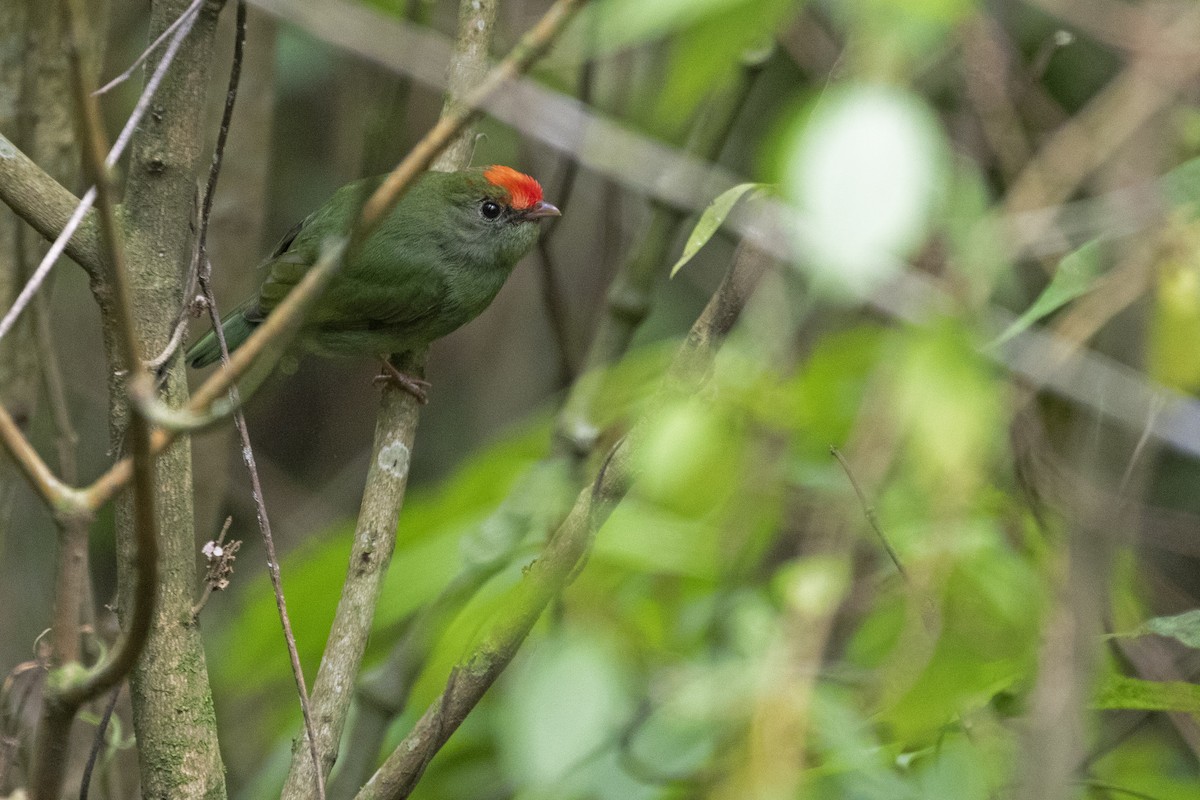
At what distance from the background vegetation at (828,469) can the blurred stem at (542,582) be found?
0.7 inches

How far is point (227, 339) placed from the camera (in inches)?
171

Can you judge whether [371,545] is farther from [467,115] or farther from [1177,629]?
[1177,629]

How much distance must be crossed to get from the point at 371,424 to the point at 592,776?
4.74 m

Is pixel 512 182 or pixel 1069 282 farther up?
pixel 1069 282

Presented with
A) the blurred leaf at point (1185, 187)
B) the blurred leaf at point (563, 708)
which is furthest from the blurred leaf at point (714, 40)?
the blurred leaf at point (563, 708)

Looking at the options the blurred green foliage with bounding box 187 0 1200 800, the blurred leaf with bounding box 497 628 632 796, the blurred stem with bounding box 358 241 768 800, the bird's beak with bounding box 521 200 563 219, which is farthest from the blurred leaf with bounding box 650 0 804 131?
the bird's beak with bounding box 521 200 563 219

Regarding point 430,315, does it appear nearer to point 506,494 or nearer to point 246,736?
point 506,494

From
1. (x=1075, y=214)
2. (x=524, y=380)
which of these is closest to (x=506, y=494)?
(x=1075, y=214)

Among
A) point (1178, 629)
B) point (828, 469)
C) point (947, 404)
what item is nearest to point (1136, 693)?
point (1178, 629)

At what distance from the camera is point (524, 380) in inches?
274

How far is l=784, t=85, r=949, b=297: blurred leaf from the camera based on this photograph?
1624 mm

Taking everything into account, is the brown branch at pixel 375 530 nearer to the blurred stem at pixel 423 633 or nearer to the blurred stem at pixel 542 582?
the blurred stem at pixel 542 582

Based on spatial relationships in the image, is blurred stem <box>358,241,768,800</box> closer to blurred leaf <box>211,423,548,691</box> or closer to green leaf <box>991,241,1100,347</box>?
green leaf <box>991,241,1100,347</box>

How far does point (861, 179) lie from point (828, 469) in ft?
A: 4.85
